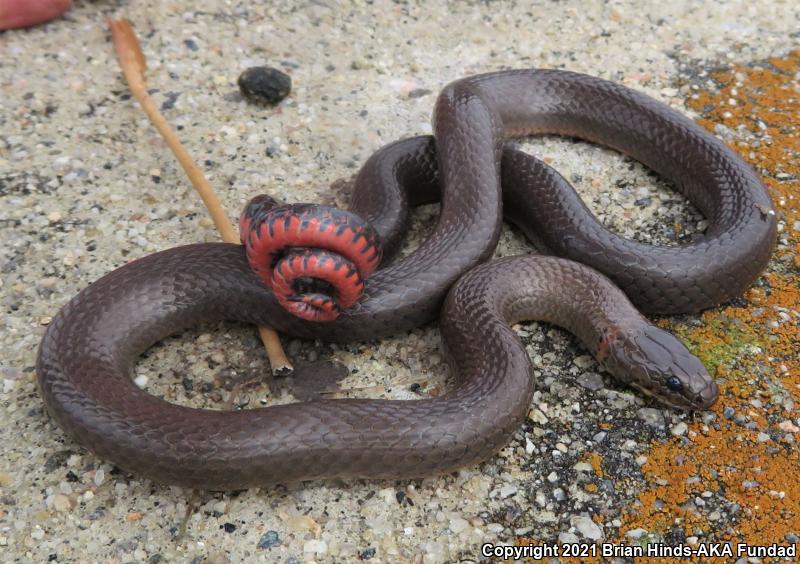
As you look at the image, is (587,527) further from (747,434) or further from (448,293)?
(448,293)

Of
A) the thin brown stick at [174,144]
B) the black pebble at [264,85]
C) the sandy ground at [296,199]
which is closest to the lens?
the sandy ground at [296,199]

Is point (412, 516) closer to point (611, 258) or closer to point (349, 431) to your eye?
point (349, 431)

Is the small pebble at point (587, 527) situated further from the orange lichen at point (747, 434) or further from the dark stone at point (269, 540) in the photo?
the dark stone at point (269, 540)

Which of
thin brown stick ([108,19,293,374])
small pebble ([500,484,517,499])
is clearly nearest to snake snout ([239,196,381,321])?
thin brown stick ([108,19,293,374])

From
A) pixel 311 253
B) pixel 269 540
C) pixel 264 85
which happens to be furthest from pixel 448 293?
pixel 264 85

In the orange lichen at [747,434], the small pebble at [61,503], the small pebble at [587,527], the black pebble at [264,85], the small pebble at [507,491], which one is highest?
the black pebble at [264,85]

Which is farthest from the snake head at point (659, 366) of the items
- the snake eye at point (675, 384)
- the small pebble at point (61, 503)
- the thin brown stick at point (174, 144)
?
the small pebble at point (61, 503)
